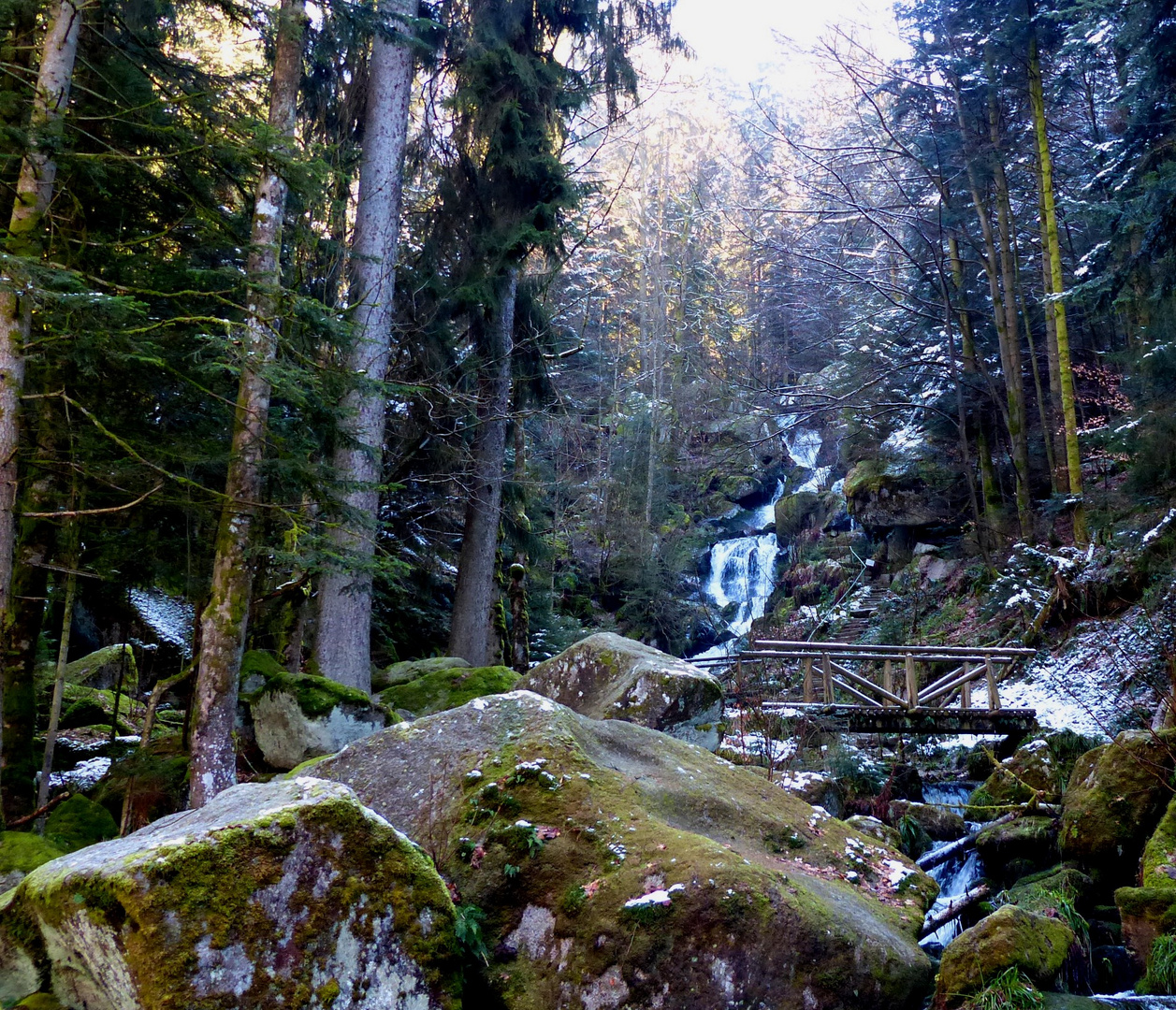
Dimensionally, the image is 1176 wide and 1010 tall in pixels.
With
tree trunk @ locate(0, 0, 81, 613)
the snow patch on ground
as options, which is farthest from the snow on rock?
the snow patch on ground

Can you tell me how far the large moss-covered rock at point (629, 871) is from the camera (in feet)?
11.6

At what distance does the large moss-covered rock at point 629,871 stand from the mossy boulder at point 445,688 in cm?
456

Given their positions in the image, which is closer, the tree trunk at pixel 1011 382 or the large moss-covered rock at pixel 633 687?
the large moss-covered rock at pixel 633 687

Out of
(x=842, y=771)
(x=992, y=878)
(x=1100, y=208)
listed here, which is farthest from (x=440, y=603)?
(x=1100, y=208)

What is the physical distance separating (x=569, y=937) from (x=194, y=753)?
356 cm

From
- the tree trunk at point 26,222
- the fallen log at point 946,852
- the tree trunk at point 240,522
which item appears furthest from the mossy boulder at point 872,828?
the tree trunk at point 26,222

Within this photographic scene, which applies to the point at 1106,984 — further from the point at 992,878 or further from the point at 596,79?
the point at 596,79

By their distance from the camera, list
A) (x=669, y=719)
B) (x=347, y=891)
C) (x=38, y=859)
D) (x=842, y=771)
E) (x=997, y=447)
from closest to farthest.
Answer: (x=347, y=891)
(x=38, y=859)
(x=669, y=719)
(x=842, y=771)
(x=997, y=447)

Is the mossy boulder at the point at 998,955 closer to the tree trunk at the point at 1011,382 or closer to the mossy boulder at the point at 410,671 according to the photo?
the mossy boulder at the point at 410,671

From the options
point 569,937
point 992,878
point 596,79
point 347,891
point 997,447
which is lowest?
point 992,878

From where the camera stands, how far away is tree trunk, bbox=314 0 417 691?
9477 mm

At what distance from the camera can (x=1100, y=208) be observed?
467 inches

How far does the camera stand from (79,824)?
618 centimetres

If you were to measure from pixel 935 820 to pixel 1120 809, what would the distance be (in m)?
2.16
